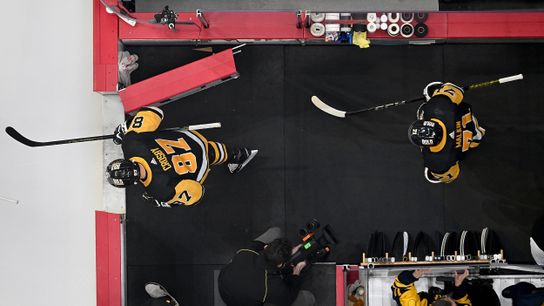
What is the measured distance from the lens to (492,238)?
15.9 ft

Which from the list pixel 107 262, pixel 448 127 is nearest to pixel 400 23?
pixel 448 127

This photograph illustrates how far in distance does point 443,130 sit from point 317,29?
1.37 m

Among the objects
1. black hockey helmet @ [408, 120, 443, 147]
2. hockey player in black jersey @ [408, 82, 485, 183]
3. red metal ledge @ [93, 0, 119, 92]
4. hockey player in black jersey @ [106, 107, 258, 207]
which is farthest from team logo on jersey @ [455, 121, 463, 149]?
red metal ledge @ [93, 0, 119, 92]

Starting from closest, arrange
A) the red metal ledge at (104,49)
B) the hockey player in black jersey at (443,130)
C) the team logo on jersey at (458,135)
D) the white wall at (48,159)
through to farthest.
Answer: the white wall at (48,159) < the hockey player in black jersey at (443,130) < the team logo on jersey at (458,135) < the red metal ledge at (104,49)

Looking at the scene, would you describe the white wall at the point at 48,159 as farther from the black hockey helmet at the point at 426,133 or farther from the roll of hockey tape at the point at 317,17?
the black hockey helmet at the point at 426,133

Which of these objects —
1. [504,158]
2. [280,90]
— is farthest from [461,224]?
[280,90]

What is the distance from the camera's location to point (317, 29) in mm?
4746

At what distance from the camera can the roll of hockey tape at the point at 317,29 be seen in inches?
186

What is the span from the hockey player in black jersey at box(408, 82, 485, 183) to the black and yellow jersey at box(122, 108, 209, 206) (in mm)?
1610

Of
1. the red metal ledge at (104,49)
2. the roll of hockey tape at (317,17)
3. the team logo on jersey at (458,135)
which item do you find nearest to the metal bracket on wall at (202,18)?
the red metal ledge at (104,49)

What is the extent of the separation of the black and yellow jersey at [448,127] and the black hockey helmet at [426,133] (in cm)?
6

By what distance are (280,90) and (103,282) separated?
222cm

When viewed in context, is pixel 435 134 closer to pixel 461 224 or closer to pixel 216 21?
pixel 461 224

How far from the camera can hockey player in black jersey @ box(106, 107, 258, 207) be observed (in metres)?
4.07
